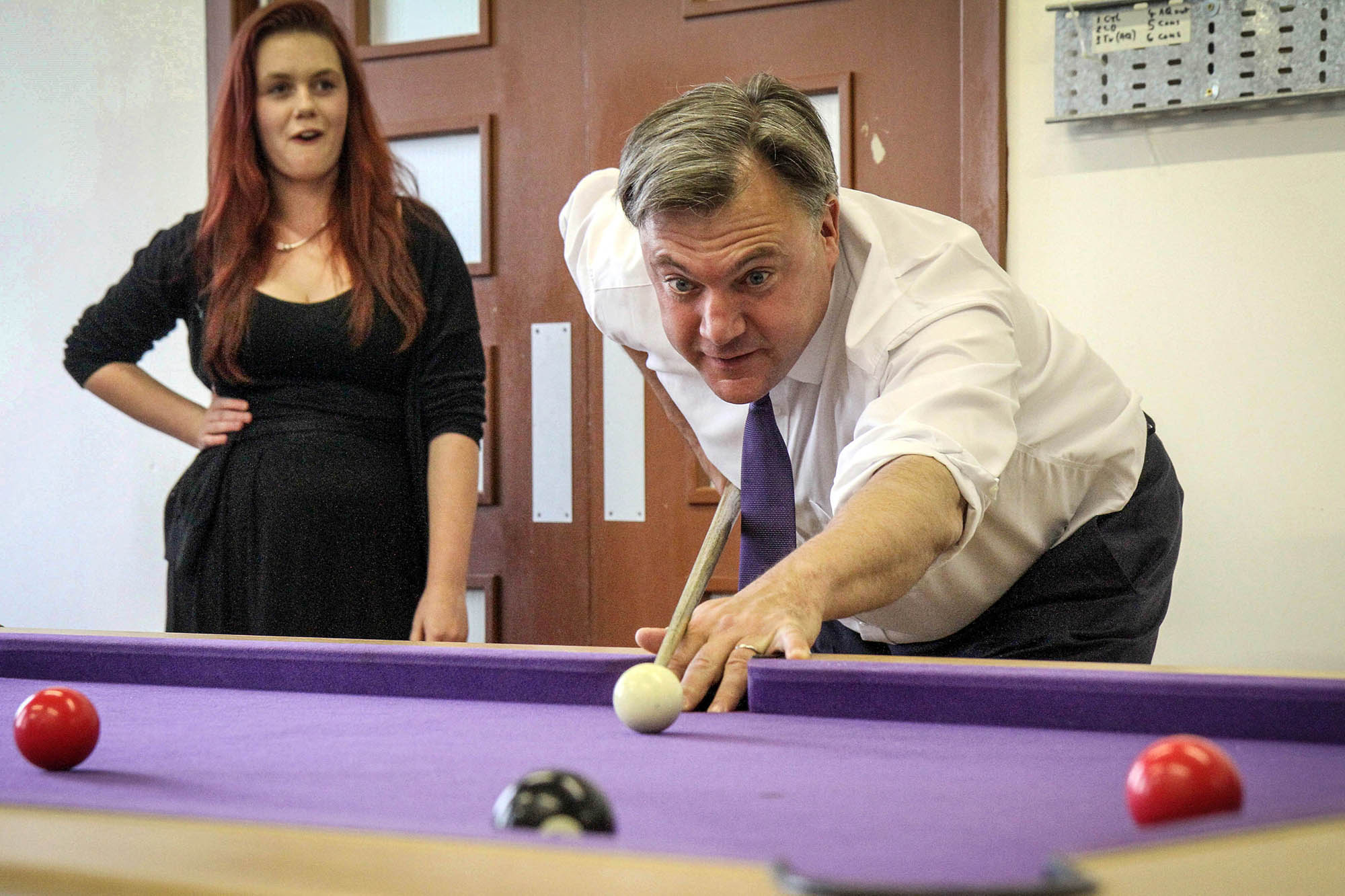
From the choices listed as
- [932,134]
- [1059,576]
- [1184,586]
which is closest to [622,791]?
[1059,576]

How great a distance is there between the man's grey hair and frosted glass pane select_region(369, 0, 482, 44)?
5.12 ft

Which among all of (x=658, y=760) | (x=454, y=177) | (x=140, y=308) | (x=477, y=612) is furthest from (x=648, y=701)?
(x=454, y=177)

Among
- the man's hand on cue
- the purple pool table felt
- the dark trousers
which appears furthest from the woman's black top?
the man's hand on cue

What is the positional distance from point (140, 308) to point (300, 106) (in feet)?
1.68

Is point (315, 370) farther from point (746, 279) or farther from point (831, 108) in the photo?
point (831, 108)

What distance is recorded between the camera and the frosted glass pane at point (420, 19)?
3160 mm

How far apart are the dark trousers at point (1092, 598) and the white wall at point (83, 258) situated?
2207 mm

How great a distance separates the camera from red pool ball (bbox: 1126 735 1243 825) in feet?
2.55

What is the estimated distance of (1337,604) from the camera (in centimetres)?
244

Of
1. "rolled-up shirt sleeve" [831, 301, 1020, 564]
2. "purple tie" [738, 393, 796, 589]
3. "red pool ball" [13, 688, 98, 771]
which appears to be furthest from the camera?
"purple tie" [738, 393, 796, 589]

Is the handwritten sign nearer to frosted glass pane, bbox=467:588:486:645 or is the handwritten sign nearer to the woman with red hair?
the woman with red hair

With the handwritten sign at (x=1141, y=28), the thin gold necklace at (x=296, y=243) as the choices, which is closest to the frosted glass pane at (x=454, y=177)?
the thin gold necklace at (x=296, y=243)

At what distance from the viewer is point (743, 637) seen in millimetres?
1347

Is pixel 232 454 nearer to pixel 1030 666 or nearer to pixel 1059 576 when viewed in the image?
pixel 1059 576
